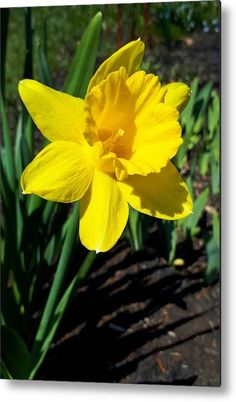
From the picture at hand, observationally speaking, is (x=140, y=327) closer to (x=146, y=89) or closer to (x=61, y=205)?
(x=61, y=205)

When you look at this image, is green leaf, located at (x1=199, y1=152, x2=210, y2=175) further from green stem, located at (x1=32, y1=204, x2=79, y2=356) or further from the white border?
green stem, located at (x1=32, y1=204, x2=79, y2=356)

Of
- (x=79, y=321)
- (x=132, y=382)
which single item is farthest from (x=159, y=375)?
(x=79, y=321)

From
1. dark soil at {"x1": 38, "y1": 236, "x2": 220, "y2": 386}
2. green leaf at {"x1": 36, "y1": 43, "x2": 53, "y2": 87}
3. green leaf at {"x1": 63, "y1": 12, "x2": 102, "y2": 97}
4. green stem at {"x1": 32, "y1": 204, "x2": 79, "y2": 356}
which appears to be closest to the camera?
green stem at {"x1": 32, "y1": 204, "x2": 79, "y2": 356}

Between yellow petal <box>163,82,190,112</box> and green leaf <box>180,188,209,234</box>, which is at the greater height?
yellow petal <box>163,82,190,112</box>

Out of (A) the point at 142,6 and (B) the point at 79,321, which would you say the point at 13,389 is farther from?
(A) the point at 142,6

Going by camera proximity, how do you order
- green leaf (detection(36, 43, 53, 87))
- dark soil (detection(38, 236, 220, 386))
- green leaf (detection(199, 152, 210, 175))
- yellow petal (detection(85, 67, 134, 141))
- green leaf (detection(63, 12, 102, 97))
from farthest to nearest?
green leaf (detection(199, 152, 210, 175))
dark soil (detection(38, 236, 220, 386))
green leaf (detection(36, 43, 53, 87))
green leaf (detection(63, 12, 102, 97))
yellow petal (detection(85, 67, 134, 141))

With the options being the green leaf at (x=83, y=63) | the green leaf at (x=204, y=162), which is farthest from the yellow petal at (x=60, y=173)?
the green leaf at (x=204, y=162)

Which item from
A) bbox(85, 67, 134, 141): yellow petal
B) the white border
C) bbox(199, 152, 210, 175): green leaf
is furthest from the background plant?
bbox(85, 67, 134, 141): yellow petal

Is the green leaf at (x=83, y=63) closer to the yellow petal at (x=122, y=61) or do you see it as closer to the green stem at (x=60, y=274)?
the yellow petal at (x=122, y=61)
